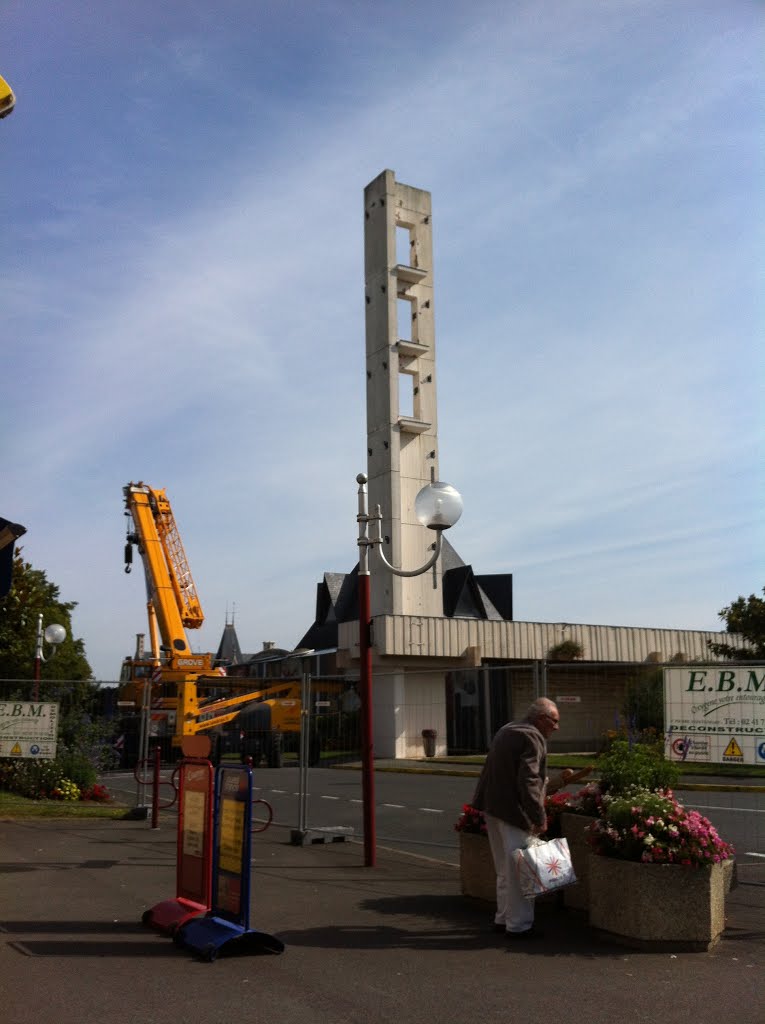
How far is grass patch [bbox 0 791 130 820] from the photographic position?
1677cm

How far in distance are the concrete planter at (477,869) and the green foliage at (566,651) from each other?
3412 centimetres

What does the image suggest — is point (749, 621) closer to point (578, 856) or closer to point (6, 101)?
point (578, 856)

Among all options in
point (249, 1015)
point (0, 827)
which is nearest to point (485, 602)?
point (0, 827)

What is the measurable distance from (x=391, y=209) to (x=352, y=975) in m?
39.1

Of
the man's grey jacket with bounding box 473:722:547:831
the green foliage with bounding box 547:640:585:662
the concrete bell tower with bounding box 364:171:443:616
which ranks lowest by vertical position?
the man's grey jacket with bounding box 473:722:547:831

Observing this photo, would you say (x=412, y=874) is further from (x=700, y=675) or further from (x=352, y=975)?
(x=352, y=975)

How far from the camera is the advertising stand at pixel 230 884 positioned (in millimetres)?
7055

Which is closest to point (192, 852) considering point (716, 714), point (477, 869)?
point (477, 869)

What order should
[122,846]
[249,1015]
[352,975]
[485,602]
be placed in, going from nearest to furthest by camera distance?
1. [249,1015]
2. [352,975]
3. [122,846]
4. [485,602]

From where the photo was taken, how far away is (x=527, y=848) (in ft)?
25.0

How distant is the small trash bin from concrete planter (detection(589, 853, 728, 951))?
25.9 ft

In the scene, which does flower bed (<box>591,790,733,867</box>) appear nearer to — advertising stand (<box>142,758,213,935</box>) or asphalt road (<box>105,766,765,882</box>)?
asphalt road (<box>105,766,765,882</box>)

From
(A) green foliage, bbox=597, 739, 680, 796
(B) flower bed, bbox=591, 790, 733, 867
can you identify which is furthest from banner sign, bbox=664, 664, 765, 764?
(B) flower bed, bbox=591, 790, 733, 867

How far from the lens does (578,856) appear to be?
8.54m
